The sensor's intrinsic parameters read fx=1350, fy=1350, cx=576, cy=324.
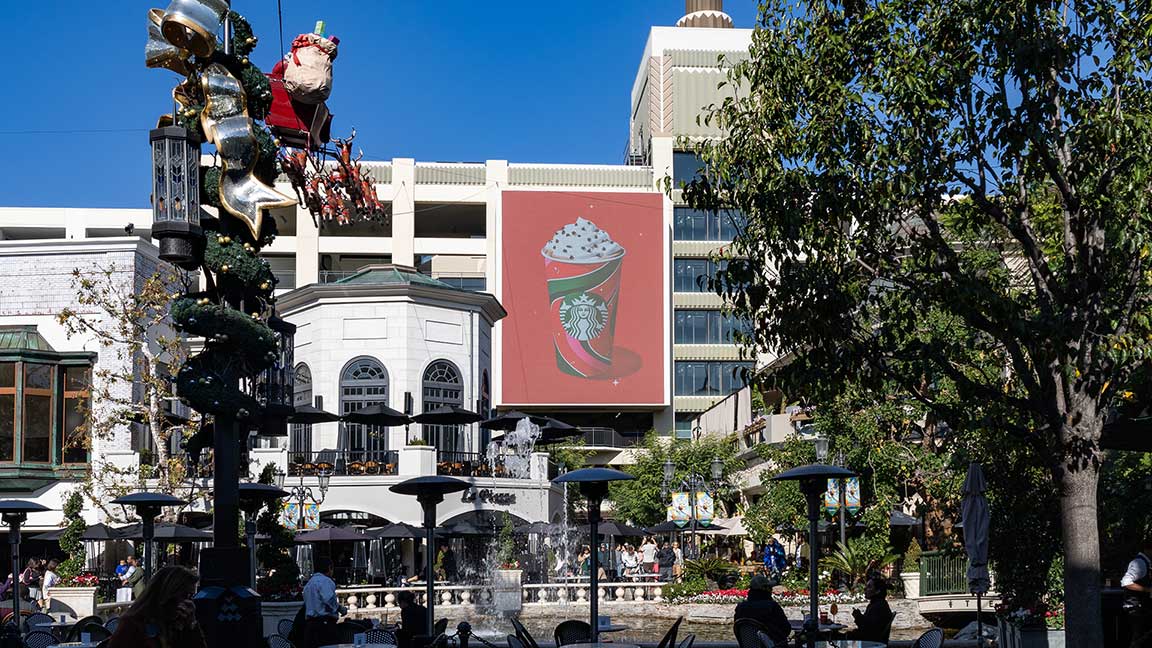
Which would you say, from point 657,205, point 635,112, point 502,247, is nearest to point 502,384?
point 502,247

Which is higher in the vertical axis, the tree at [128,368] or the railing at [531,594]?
the tree at [128,368]

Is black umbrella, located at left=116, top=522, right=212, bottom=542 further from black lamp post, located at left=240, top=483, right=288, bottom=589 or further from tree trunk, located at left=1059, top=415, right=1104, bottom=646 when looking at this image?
tree trunk, located at left=1059, top=415, right=1104, bottom=646

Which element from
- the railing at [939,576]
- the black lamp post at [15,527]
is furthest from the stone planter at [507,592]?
the black lamp post at [15,527]

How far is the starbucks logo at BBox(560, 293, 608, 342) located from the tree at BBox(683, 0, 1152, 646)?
54896 millimetres

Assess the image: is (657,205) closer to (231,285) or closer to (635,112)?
(635,112)

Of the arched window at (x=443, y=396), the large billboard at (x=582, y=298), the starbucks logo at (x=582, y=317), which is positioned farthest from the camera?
the large billboard at (x=582, y=298)

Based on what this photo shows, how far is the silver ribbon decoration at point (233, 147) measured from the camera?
13.3 m

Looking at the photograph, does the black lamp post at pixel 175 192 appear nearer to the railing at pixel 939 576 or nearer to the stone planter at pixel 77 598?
the stone planter at pixel 77 598

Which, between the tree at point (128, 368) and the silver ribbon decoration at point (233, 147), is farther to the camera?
the tree at point (128, 368)

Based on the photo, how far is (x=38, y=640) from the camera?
48.6 ft

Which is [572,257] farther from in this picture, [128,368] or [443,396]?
[128,368]

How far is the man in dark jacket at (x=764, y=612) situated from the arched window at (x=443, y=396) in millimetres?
28639

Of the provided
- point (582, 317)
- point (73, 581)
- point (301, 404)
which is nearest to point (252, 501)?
point (73, 581)

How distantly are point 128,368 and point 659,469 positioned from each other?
90.2 ft
